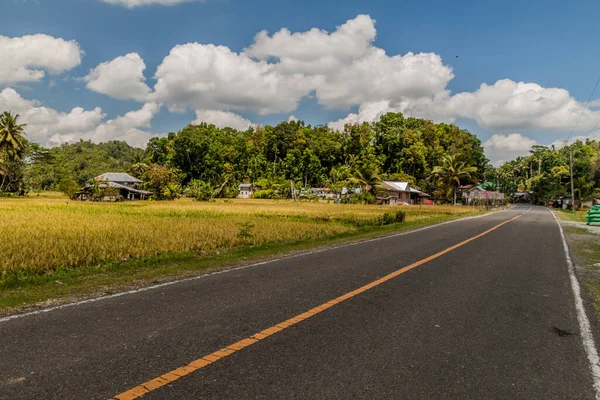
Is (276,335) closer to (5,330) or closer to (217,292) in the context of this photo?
(217,292)

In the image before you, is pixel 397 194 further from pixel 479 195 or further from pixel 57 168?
pixel 57 168

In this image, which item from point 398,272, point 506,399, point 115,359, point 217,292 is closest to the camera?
point 506,399

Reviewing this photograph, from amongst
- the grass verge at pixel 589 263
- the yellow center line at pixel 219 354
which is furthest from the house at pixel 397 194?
the yellow center line at pixel 219 354

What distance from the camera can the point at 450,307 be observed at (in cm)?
613

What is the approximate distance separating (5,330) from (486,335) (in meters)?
6.02

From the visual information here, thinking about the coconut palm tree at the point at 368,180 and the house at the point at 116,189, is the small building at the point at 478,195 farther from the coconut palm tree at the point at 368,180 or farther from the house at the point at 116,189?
the house at the point at 116,189

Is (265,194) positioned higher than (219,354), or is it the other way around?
(265,194)

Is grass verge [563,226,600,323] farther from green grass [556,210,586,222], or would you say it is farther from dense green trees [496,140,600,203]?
dense green trees [496,140,600,203]

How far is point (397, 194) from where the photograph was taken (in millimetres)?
74688

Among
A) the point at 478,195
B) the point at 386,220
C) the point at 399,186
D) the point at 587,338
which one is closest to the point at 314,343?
the point at 587,338

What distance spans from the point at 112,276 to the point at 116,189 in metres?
59.8

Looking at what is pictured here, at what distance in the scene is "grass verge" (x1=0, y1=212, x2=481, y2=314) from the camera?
633 centimetres

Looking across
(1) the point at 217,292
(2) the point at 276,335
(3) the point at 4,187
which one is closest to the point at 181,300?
(1) the point at 217,292

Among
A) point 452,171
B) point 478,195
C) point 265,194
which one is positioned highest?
point 452,171
